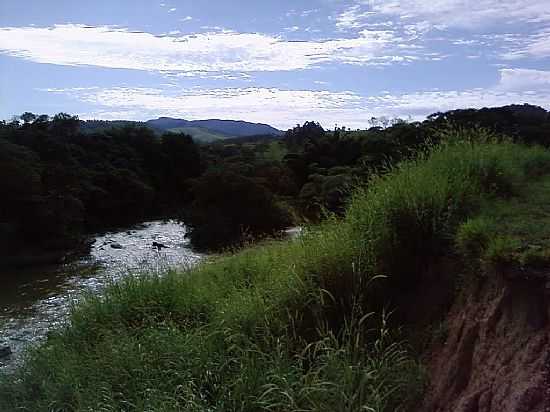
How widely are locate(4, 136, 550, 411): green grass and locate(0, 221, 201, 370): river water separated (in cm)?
254

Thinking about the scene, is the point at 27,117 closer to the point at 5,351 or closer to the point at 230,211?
the point at 230,211

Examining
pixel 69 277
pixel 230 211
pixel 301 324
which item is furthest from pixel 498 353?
pixel 230 211

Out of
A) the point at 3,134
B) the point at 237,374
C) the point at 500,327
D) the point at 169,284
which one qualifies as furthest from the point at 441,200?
the point at 3,134

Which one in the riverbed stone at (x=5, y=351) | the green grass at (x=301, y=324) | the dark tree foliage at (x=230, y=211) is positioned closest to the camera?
the green grass at (x=301, y=324)

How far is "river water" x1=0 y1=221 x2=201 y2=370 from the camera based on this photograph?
13.2m

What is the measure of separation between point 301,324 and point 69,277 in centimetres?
1650

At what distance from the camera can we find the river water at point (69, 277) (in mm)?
13203

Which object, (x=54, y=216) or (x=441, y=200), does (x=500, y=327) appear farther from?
(x=54, y=216)

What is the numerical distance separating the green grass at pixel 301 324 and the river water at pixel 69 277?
2.54 meters

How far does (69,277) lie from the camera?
67.3 ft

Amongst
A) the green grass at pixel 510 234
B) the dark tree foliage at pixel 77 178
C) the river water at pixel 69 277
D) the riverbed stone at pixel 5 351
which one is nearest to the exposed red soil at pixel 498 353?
the green grass at pixel 510 234

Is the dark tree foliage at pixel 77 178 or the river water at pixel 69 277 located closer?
the river water at pixel 69 277

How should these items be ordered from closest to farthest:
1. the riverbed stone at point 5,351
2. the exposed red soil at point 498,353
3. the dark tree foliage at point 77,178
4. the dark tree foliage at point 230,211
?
the exposed red soil at point 498,353 → the riverbed stone at point 5,351 → the dark tree foliage at point 77,178 → the dark tree foliage at point 230,211

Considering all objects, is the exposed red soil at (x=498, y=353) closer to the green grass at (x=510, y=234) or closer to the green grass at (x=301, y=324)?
the green grass at (x=510, y=234)
